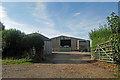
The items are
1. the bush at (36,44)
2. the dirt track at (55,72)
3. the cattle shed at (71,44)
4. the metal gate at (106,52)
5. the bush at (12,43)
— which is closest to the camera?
the dirt track at (55,72)

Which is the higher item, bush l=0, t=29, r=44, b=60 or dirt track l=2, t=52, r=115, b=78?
bush l=0, t=29, r=44, b=60

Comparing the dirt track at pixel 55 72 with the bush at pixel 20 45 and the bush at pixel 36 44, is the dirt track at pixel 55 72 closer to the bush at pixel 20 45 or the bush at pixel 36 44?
the bush at pixel 20 45

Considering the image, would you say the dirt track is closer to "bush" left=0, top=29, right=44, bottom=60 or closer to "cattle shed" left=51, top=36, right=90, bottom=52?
"bush" left=0, top=29, right=44, bottom=60

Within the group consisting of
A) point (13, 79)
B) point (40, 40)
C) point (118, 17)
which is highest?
point (118, 17)

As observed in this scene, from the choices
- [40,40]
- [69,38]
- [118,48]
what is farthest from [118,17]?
[69,38]

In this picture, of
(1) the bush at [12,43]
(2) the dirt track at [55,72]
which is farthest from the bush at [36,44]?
(2) the dirt track at [55,72]

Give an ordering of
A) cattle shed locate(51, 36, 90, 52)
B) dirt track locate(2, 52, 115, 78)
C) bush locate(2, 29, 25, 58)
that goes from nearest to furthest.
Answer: dirt track locate(2, 52, 115, 78), bush locate(2, 29, 25, 58), cattle shed locate(51, 36, 90, 52)

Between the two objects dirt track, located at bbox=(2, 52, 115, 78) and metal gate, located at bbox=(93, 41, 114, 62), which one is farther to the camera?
metal gate, located at bbox=(93, 41, 114, 62)

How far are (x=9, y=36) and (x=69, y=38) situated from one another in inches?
887

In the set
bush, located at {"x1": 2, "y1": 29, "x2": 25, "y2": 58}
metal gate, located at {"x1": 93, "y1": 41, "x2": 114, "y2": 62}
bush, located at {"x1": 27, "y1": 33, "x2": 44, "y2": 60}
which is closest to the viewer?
metal gate, located at {"x1": 93, "y1": 41, "x2": 114, "y2": 62}

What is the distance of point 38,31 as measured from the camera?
10.5 m

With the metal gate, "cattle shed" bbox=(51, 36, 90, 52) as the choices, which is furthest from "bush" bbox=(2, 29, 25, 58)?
"cattle shed" bbox=(51, 36, 90, 52)

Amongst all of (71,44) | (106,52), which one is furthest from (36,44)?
(71,44)

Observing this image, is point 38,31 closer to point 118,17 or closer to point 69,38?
point 118,17
